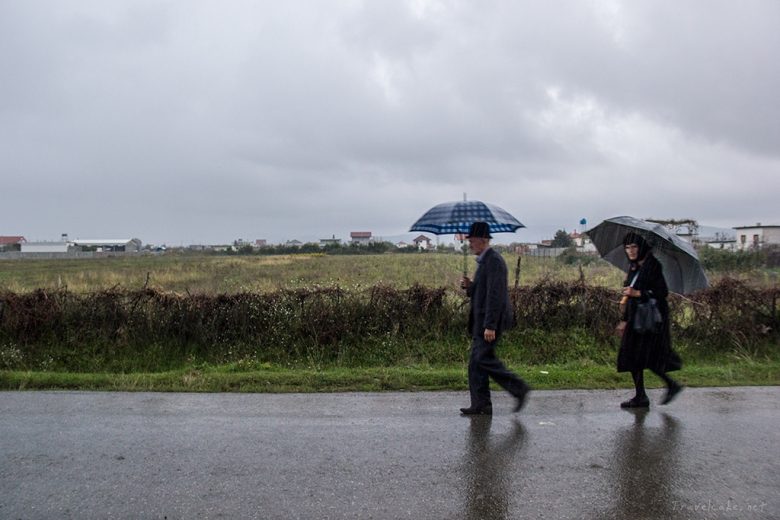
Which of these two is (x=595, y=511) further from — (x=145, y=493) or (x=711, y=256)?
(x=711, y=256)

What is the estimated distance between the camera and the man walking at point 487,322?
5.19 m

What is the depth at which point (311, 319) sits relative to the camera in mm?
8805

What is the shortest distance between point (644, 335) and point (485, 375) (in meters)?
1.68

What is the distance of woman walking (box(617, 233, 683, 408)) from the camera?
17.9ft

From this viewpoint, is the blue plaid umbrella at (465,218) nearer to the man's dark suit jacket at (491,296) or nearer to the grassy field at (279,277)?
the man's dark suit jacket at (491,296)

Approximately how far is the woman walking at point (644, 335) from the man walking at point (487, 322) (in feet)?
3.90

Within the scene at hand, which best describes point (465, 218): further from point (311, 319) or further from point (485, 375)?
point (311, 319)

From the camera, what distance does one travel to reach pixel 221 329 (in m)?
8.92

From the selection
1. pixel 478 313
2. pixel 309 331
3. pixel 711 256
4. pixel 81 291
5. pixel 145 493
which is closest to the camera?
pixel 145 493

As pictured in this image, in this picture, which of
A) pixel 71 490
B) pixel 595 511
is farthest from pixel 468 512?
pixel 71 490

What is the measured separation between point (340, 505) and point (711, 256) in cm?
2451

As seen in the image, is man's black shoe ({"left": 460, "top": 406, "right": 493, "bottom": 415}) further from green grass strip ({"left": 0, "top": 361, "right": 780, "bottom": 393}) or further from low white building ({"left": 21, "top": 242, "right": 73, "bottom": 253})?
low white building ({"left": 21, "top": 242, "right": 73, "bottom": 253})

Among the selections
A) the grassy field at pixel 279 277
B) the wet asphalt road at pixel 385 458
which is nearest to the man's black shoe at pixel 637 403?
→ the wet asphalt road at pixel 385 458

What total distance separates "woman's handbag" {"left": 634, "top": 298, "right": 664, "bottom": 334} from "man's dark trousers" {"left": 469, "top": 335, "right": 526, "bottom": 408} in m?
1.28
